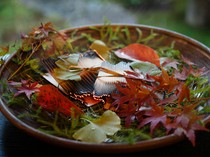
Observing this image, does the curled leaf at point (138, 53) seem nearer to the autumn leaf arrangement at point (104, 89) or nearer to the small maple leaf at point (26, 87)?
the autumn leaf arrangement at point (104, 89)

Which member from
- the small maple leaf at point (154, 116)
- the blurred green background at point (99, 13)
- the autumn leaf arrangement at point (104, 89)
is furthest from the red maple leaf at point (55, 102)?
the blurred green background at point (99, 13)

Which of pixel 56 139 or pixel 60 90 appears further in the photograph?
pixel 60 90

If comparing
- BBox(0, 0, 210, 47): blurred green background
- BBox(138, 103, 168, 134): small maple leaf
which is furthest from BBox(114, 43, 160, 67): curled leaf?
BBox(0, 0, 210, 47): blurred green background

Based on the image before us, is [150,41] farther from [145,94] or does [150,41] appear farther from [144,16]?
[144,16]

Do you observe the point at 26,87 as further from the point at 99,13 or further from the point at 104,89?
the point at 99,13

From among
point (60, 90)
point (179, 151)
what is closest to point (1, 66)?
point (60, 90)

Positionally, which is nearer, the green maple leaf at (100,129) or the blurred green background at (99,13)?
the green maple leaf at (100,129)

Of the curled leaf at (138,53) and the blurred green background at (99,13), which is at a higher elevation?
the blurred green background at (99,13)
